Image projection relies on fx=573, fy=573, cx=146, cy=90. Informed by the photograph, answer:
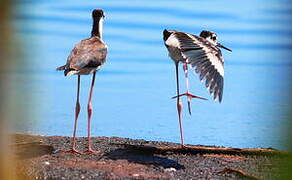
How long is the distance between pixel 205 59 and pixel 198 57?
126 millimetres

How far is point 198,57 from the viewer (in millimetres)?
7180

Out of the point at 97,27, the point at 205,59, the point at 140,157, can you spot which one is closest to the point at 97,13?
the point at 97,27

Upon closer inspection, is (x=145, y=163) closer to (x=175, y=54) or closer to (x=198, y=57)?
(x=198, y=57)

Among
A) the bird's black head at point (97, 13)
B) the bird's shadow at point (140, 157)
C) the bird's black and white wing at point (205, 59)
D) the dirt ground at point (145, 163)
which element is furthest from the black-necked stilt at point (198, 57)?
the bird's black head at point (97, 13)

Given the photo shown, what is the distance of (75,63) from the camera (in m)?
7.64

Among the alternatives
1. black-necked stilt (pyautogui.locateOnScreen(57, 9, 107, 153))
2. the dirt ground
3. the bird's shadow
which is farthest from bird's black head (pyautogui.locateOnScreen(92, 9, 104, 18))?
the bird's shadow

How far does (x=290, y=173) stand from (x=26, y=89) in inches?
10.4

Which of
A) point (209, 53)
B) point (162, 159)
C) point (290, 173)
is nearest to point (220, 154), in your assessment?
point (162, 159)

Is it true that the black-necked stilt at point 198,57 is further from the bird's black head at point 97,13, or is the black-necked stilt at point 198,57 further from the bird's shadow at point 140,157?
the bird's black head at point 97,13

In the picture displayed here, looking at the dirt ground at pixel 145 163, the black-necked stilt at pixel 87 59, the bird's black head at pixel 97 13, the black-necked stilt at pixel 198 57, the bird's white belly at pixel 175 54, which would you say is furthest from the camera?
the bird's black head at pixel 97 13

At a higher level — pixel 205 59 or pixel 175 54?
pixel 175 54

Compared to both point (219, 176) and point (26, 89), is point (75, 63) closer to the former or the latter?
point (219, 176)

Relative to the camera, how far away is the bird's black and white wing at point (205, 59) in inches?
257

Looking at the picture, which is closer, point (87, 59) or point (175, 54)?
point (87, 59)
